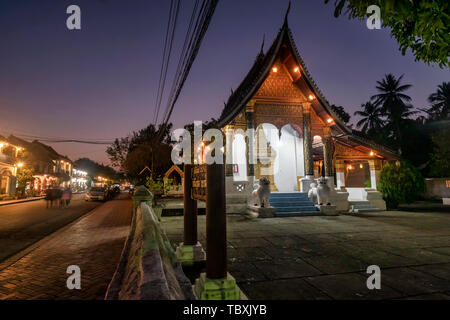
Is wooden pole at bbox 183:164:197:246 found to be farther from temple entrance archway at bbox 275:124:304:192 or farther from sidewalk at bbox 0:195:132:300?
temple entrance archway at bbox 275:124:304:192

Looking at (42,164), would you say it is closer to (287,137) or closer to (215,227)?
(287,137)

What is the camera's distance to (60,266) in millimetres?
4719

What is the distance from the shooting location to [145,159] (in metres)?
28.9

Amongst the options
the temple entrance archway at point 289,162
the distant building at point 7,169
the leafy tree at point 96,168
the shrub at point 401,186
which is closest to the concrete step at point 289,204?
the temple entrance archway at point 289,162

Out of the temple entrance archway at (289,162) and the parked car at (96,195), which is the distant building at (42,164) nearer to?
the parked car at (96,195)

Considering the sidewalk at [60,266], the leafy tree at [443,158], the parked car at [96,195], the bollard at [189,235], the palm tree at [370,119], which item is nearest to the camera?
the sidewalk at [60,266]

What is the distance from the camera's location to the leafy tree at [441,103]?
108 feet

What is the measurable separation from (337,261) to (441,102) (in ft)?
141

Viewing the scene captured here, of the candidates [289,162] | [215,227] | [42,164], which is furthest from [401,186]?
[42,164]

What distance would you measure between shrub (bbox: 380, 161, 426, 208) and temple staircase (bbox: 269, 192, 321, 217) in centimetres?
464

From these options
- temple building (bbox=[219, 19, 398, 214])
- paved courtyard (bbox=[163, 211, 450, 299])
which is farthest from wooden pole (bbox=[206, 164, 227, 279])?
temple building (bbox=[219, 19, 398, 214])

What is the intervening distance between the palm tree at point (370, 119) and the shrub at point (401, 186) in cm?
3048
